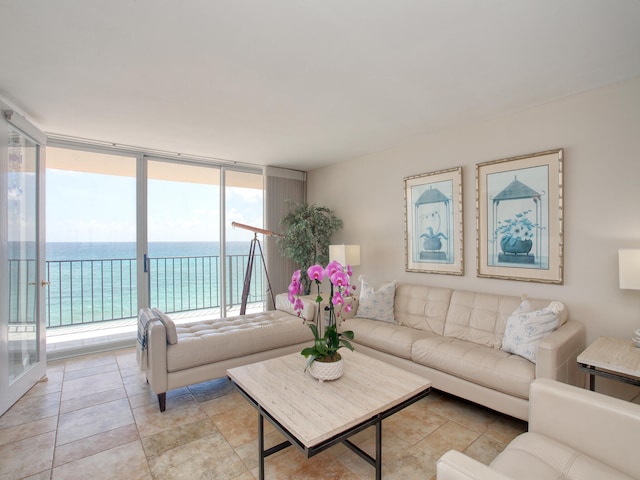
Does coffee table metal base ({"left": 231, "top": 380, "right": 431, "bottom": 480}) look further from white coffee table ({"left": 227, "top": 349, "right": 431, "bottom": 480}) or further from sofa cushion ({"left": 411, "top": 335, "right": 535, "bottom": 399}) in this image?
sofa cushion ({"left": 411, "top": 335, "right": 535, "bottom": 399})

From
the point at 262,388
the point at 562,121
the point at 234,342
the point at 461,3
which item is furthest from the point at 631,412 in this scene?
the point at 234,342

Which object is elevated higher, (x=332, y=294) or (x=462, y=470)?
(x=332, y=294)

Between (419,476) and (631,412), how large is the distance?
1039 millimetres

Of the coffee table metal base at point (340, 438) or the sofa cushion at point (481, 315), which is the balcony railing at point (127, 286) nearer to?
the sofa cushion at point (481, 315)

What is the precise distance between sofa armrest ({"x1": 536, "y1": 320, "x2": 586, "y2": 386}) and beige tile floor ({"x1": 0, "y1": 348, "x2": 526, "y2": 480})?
0.50 m

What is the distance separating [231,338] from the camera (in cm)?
275

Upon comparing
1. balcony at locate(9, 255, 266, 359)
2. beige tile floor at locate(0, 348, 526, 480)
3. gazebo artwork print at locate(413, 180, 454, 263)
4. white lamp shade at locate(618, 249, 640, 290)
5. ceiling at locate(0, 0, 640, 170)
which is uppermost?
ceiling at locate(0, 0, 640, 170)

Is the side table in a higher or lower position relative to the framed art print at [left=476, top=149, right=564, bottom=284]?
lower

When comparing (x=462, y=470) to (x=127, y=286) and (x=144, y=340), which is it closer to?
(x=144, y=340)

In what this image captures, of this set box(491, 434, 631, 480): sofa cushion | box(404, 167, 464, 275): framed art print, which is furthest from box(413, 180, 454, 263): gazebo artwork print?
box(491, 434, 631, 480): sofa cushion

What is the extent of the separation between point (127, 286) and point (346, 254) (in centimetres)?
367

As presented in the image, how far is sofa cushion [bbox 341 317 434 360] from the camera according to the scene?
2.78 meters

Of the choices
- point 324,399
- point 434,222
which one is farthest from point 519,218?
point 324,399

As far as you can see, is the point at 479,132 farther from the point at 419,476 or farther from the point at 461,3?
the point at 419,476
